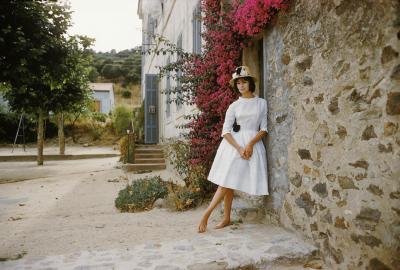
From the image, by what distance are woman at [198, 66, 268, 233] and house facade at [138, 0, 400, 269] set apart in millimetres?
151

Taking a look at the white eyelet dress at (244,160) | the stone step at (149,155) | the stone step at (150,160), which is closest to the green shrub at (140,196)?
the white eyelet dress at (244,160)

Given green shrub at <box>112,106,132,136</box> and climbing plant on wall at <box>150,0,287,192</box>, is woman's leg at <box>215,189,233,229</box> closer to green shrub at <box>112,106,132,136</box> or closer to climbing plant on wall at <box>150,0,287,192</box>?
climbing plant on wall at <box>150,0,287,192</box>

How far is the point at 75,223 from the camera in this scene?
5051 mm

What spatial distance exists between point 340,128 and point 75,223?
3835 millimetres

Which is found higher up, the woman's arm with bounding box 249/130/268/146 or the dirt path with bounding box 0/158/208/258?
the woman's arm with bounding box 249/130/268/146

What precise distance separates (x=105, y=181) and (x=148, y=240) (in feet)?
18.8

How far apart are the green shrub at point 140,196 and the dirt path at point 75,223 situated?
20cm

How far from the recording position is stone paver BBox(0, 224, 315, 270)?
10.0 ft

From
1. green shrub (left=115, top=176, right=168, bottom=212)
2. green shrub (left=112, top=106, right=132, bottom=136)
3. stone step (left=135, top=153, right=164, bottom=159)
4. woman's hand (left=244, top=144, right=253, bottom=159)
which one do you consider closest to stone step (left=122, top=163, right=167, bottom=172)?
stone step (left=135, top=153, right=164, bottom=159)

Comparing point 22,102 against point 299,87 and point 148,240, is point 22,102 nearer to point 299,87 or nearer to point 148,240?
point 148,240

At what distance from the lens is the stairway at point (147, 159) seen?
11.1 m

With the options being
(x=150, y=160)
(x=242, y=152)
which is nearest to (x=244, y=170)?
(x=242, y=152)

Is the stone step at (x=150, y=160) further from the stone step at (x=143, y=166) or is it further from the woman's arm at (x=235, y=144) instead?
the woman's arm at (x=235, y=144)

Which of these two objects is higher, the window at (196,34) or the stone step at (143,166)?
the window at (196,34)
